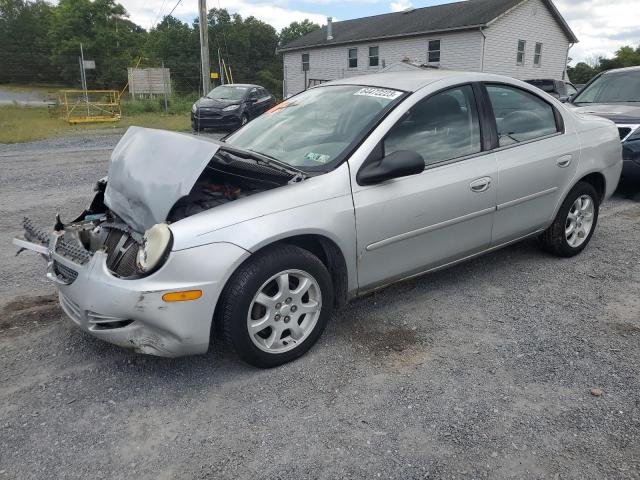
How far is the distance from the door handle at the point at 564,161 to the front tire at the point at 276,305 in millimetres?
2409

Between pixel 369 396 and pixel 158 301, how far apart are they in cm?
121

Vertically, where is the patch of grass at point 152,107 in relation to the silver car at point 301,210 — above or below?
above

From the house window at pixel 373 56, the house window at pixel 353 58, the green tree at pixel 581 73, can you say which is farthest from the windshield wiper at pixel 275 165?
the green tree at pixel 581 73

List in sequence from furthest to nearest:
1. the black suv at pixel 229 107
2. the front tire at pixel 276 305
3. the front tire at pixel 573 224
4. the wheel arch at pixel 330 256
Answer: the black suv at pixel 229 107
the front tire at pixel 573 224
the wheel arch at pixel 330 256
the front tire at pixel 276 305

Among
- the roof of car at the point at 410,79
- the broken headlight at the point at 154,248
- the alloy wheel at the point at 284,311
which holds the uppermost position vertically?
the roof of car at the point at 410,79

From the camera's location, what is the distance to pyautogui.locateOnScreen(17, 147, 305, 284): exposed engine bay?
289 centimetres

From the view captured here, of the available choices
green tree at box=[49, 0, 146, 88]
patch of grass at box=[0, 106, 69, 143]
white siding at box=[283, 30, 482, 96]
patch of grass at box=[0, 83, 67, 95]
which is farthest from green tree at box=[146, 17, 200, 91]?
patch of grass at box=[0, 106, 69, 143]

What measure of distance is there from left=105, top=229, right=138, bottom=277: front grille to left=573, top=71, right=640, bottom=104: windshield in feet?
25.8

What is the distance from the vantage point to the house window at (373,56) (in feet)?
106

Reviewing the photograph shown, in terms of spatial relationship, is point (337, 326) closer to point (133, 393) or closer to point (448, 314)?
point (448, 314)

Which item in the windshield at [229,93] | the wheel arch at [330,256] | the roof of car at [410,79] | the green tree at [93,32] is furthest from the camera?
the green tree at [93,32]

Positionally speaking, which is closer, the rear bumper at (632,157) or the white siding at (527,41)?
the rear bumper at (632,157)

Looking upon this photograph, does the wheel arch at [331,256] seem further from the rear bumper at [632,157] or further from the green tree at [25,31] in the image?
the green tree at [25,31]

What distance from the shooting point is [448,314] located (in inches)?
149
